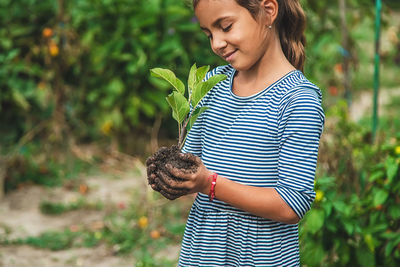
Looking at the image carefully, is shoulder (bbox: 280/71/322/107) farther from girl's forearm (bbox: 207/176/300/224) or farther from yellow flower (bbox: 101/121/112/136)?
yellow flower (bbox: 101/121/112/136)

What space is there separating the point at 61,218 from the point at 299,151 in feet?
9.42

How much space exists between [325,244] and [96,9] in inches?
114

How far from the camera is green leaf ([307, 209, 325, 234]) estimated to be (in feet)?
7.86

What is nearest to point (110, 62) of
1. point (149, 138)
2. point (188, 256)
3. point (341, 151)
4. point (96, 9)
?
point (96, 9)

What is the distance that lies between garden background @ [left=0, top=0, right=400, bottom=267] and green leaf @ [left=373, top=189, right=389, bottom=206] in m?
0.74

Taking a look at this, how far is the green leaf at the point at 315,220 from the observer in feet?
7.86

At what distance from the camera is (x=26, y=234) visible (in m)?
3.79

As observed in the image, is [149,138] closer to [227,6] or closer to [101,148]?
[101,148]

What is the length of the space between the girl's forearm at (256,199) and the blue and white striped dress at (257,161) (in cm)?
2

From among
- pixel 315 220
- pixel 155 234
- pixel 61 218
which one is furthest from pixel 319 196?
pixel 61 218

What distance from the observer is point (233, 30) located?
1.60 metres

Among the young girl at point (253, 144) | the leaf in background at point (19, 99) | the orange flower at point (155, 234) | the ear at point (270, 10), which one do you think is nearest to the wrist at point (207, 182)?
the young girl at point (253, 144)

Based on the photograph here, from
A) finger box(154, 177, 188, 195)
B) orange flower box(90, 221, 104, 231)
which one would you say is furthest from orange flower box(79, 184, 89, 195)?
finger box(154, 177, 188, 195)

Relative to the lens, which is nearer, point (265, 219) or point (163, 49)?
point (265, 219)
